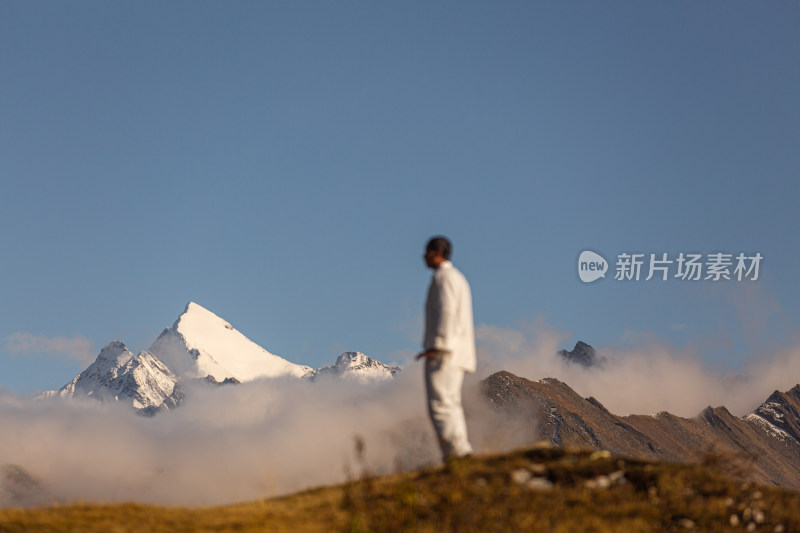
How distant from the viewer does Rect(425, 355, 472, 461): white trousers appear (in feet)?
44.6

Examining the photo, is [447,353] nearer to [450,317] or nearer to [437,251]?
[450,317]

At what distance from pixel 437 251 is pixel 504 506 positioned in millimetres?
4269

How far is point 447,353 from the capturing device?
44.7 feet

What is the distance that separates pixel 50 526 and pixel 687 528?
8.39 metres

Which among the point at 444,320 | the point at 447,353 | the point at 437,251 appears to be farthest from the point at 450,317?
the point at 437,251

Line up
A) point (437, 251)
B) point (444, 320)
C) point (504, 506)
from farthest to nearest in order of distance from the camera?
point (437, 251)
point (444, 320)
point (504, 506)

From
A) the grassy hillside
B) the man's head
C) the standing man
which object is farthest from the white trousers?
the man's head

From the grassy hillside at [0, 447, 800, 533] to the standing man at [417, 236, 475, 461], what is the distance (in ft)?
1.89

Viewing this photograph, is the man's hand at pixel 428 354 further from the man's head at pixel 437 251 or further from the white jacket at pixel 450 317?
the man's head at pixel 437 251

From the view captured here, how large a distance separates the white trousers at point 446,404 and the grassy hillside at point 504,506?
418mm

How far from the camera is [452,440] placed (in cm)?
1368

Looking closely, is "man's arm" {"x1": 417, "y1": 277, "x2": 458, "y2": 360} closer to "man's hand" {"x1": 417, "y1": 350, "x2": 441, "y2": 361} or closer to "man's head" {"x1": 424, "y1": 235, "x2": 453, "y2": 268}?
"man's hand" {"x1": 417, "y1": 350, "x2": 441, "y2": 361}

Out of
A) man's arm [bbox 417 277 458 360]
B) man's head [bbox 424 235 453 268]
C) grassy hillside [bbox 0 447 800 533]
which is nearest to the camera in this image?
grassy hillside [bbox 0 447 800 533]

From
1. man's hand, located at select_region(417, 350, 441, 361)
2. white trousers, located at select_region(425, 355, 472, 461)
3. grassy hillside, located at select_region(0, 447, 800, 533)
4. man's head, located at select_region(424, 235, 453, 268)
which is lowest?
grassy hillside, located at select_region(0, 447, 800, 533)
